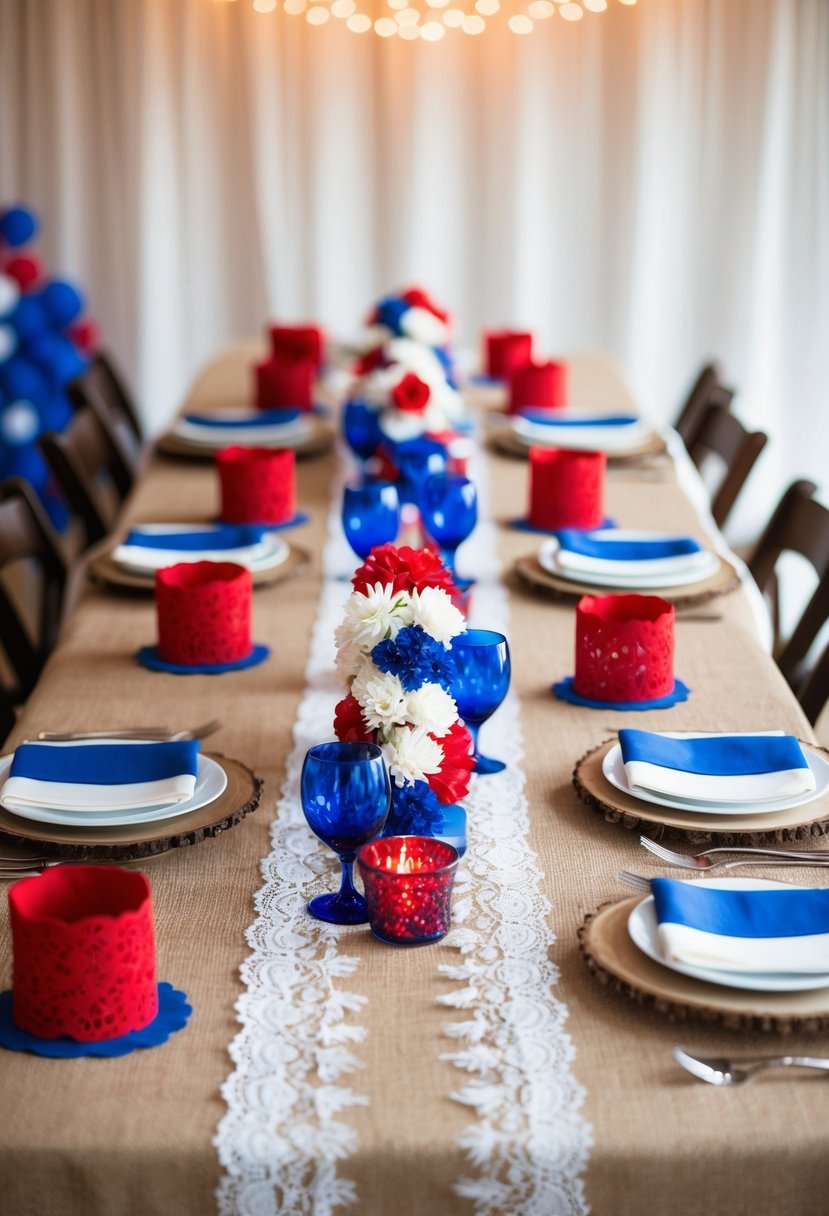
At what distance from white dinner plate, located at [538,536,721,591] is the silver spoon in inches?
40.9

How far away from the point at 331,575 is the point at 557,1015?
1.15 meters

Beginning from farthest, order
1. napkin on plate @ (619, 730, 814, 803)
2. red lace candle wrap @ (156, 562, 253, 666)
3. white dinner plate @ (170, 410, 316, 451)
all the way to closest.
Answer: white dinner plate @ (170, 410, 316, 451) < red lace candle wrap @ (156, 562, 253, 666) < napkin on plate @ (619, 730, 814, 803)

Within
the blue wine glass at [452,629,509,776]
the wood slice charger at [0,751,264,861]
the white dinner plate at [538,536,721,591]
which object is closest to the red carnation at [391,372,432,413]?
the white dinner plate at [538,536,721,591]

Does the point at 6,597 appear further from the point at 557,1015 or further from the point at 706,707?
the point at 557,1015

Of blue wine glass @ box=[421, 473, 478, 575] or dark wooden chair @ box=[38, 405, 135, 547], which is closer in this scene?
blue wine glass @ box=[421, 473, 478, 575]

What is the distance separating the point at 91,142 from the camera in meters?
4.87

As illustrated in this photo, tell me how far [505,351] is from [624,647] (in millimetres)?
1956

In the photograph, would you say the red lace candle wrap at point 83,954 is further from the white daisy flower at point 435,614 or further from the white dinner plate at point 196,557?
the white dinner plate at point 196,557

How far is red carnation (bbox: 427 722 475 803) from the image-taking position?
1.28m

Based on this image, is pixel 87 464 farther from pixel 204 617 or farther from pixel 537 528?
pixel 204 617

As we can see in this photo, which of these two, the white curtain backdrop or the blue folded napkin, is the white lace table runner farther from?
the white curtain backdrop

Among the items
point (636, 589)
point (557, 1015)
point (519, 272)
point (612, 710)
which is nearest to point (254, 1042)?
point (557, 1015)

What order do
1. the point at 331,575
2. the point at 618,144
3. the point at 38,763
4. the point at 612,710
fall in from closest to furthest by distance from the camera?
the point at 38,763
the point at 612,710
the point at 331,575
the point at 618,144

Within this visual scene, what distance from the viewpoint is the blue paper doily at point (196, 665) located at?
68.1 inches
